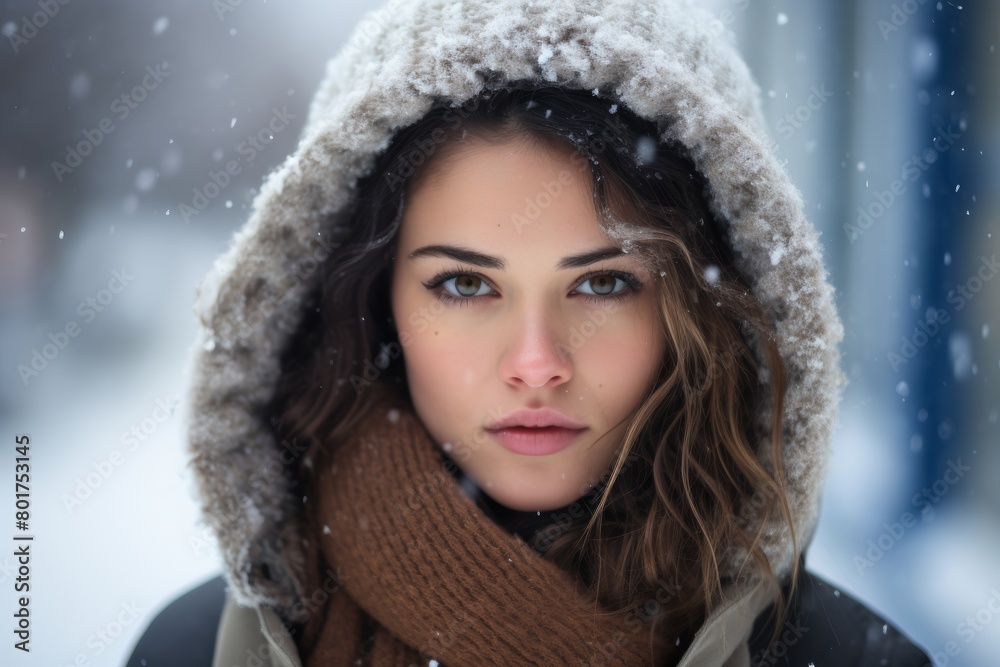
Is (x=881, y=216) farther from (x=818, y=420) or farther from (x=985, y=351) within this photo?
(x=818, y=420)

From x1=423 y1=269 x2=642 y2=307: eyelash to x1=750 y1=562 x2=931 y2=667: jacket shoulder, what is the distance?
83cm

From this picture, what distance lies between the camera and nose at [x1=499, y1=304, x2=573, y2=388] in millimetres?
1312

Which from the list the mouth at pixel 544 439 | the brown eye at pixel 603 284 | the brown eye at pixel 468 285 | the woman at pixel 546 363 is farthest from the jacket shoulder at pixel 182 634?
the brown eye at pixel 603 284

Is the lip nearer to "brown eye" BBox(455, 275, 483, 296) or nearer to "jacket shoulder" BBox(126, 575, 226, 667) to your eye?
"brown eye" BBox(455, 275, 483, 296)

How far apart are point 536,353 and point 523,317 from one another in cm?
9

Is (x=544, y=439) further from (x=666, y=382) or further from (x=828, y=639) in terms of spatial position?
(x=828, y=639)

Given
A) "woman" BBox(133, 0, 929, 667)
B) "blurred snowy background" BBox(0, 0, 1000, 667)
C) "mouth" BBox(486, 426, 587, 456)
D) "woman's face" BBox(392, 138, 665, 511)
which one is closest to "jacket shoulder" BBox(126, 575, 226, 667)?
"woman" BBox(133, 0, 929, 667)

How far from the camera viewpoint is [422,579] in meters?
1.44

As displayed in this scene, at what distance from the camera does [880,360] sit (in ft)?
10.8

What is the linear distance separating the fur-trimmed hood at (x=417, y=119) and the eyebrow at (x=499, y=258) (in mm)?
262

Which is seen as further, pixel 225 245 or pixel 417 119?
pixel 225 245

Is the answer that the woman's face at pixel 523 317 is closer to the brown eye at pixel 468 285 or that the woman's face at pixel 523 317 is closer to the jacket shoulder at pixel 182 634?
the brown eye at pixel 468 285

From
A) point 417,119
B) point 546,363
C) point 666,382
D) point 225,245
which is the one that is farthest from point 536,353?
point 225,245

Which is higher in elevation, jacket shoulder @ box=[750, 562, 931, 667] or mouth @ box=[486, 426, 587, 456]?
mouth @ box=[486, 426, 587, 456]
